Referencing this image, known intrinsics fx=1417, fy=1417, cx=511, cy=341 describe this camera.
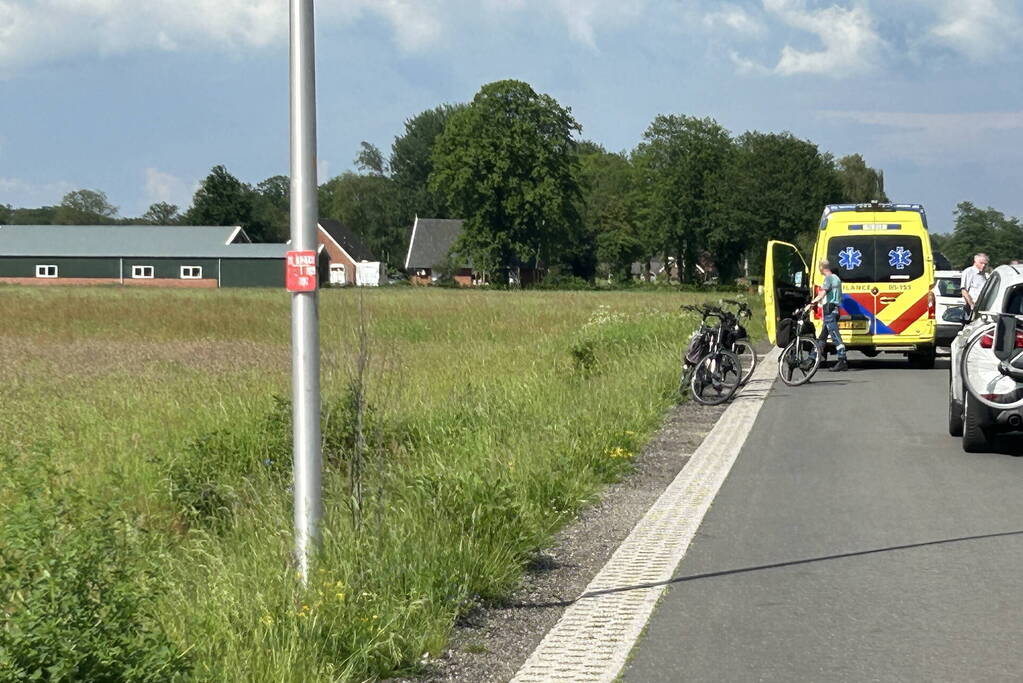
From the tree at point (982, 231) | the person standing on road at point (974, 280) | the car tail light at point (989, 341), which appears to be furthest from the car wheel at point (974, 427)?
the tree at point (982, 231)

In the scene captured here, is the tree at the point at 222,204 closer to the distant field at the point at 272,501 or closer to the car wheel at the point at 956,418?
the distant field at the point at 272,501

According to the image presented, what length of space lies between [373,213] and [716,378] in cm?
13161

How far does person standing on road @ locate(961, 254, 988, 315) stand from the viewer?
77.1 ft

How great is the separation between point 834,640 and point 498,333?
28463 millimetres

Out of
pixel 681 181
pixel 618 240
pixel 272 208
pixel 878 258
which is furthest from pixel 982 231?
pixel 272 208

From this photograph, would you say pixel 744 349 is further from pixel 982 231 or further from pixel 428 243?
pixel 428 243

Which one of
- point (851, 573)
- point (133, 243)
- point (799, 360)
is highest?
point (133, 243)

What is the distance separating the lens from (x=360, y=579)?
624 centimetres

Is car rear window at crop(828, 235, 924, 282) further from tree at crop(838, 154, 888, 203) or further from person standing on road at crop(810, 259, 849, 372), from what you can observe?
tree at crop(838, 154, 888, 203)

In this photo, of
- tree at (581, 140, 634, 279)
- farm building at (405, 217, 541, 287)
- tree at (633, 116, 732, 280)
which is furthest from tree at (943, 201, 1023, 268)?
farm building at (405, 217, 541, 287)

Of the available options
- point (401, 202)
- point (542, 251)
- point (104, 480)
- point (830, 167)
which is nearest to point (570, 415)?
point (104, 480)

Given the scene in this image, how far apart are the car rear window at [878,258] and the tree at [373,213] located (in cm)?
12271

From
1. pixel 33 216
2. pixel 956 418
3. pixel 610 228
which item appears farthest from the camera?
pixel 33 216

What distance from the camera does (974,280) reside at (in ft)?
78.6
